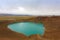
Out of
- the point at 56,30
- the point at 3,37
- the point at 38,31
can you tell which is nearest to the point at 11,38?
the point at 3,37

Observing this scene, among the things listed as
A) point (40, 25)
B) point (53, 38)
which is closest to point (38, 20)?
point (40, 25)

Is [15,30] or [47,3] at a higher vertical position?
[47,3]

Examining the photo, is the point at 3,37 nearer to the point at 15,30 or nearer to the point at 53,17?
the point at 15,30

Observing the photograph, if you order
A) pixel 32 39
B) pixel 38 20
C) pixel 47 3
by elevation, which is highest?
pixel 47 3

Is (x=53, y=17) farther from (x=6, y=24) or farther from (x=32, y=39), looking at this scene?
(x=6, y=24)
